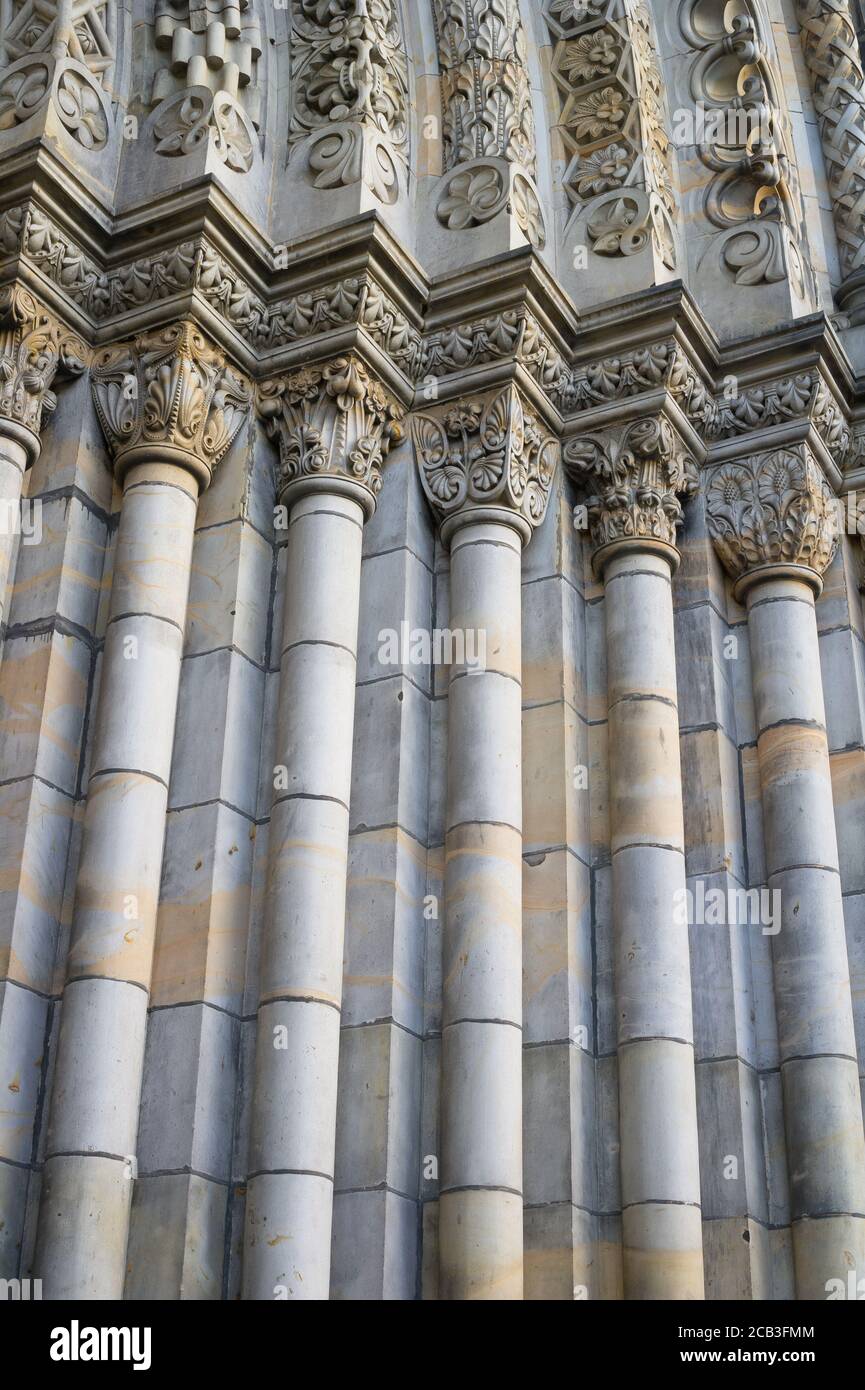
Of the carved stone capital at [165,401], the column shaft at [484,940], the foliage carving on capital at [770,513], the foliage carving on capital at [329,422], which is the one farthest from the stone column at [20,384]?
the foliage carving on capital at [770,513]

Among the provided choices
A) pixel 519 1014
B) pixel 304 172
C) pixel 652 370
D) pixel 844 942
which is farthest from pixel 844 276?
pixel 519 1014

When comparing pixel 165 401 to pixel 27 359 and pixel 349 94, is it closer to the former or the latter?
pixel 27 359

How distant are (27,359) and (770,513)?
3.17 metres

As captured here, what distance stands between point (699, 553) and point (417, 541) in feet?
4.30

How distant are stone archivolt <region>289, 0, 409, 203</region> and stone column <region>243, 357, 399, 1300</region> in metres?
1.00

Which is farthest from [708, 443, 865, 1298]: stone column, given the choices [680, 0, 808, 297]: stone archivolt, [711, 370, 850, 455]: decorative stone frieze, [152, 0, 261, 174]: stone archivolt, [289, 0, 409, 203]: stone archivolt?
[152, 0, 261, 174]: stone archivolt

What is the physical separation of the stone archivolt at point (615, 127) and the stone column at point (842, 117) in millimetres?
1139

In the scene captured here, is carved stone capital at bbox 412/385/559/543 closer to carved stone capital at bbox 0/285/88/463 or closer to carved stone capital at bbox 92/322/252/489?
carved stone capital at bbox 92/322/252/489

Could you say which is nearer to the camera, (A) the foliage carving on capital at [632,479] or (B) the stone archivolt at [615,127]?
(A) the foliage carving on capital at [632,479]

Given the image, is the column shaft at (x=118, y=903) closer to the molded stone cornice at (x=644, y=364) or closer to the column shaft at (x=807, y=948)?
the molded stone cornice at (x=644, y=364)

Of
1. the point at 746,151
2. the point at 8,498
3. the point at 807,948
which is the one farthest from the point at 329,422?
the point at 807,948

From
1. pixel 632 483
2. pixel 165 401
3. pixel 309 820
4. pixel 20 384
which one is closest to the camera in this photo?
pixel 309 820

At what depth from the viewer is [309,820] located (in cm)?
579

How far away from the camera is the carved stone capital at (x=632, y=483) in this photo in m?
6.93
